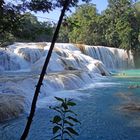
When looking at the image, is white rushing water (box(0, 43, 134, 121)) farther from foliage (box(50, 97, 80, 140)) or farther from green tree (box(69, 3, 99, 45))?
foliage (box(50, 97, 80, 140))

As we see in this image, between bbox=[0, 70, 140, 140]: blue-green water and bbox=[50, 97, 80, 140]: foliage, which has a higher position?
bbox=[50, 97, 80, 140]: foliage

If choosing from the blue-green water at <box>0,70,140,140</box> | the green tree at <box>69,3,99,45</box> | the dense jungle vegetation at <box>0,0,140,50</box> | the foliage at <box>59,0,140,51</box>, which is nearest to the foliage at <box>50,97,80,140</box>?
the blue-green water at <box>0,70,140,140</box>

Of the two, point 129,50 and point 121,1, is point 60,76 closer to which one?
point 129,50

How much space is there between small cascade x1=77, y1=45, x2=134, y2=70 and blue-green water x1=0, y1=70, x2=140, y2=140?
20873 mm

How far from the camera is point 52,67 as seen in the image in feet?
88.9

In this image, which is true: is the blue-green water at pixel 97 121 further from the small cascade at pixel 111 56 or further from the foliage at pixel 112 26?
the foliage at pixel 112 26

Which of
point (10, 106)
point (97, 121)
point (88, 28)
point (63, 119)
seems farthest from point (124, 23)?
point (63, 119)

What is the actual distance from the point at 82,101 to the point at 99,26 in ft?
109

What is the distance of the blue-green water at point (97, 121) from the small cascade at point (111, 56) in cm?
2087

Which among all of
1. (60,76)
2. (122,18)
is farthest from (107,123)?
(122,18)

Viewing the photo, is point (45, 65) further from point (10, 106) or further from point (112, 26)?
point (112, 26)

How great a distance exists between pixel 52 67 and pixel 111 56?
49.4 feet

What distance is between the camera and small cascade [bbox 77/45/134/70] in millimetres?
38375

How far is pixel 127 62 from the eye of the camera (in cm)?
4297
